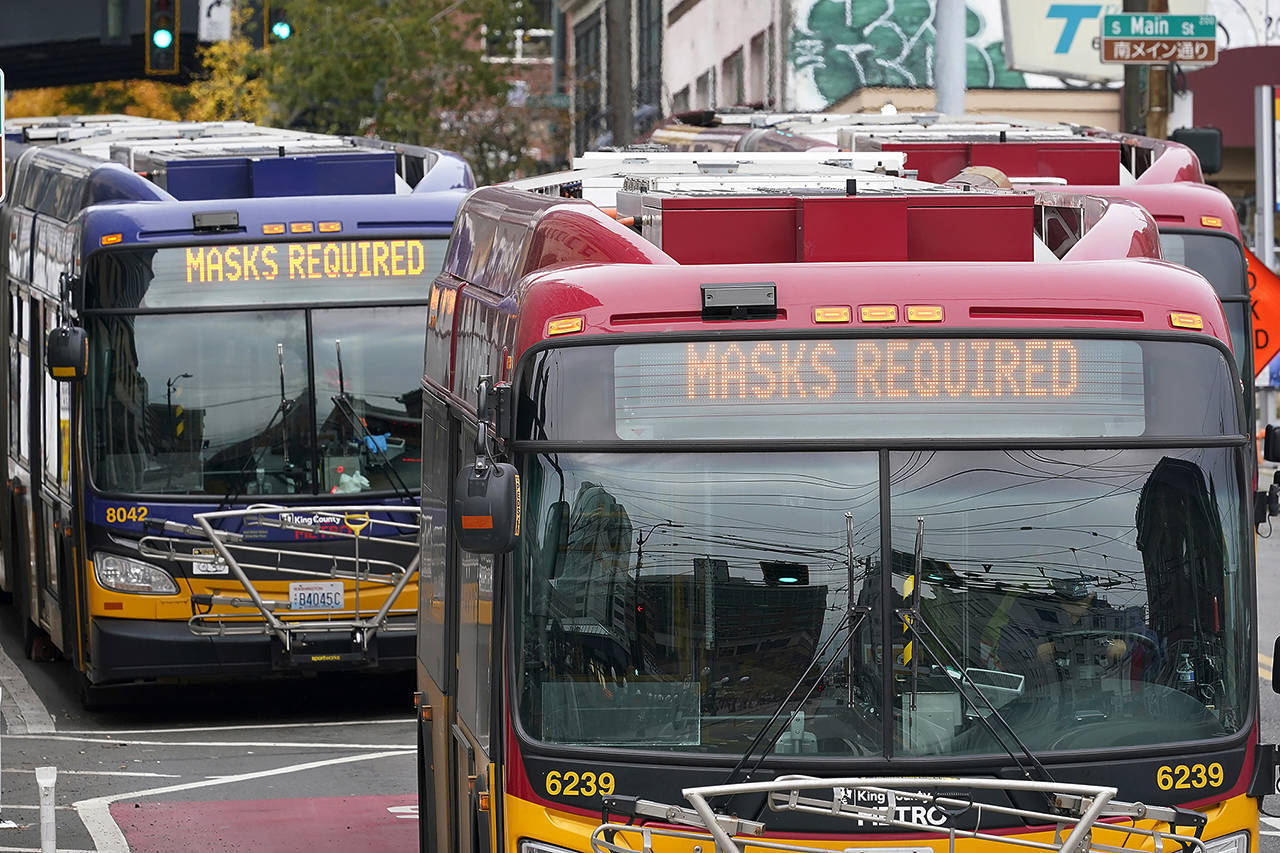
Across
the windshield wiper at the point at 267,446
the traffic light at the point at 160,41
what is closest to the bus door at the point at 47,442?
the windshield wiper at the point at 267,446

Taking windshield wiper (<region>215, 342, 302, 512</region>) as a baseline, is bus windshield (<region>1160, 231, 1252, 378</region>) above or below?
above

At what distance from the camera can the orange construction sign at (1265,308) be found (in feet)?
55.8

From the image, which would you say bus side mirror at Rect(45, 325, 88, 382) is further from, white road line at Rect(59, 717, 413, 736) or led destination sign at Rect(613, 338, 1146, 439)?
led destination sign at Rect(613, 338, 1146, 439)

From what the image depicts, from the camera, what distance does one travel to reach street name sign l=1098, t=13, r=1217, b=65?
2108 centimetres

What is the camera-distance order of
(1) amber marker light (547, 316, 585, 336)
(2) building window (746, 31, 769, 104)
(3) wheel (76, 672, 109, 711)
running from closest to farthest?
1. (1) amber marker light (547, 316, 585, 336)
2. (3) wheel (76, 672, 109, 711)
3. (2) building window (746, 31, 769, 104)

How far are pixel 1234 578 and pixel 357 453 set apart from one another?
310 inches

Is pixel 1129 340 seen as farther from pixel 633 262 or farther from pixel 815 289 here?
pixel 633 262

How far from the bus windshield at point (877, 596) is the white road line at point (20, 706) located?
838cm

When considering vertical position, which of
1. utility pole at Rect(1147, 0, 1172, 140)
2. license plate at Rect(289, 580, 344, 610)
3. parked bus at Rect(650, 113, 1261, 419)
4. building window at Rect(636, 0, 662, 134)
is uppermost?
building window at Rect(636, 0, 662, 134)

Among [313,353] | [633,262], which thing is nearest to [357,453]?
[313,353]

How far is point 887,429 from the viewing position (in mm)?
6594

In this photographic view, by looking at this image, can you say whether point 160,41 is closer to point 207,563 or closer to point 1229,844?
point 207,563

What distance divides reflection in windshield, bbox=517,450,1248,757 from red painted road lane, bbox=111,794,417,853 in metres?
4.52

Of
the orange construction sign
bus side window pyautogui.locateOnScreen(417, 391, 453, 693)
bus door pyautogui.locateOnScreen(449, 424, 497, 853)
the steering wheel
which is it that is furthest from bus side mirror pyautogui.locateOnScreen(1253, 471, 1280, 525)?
the orange construction sign
